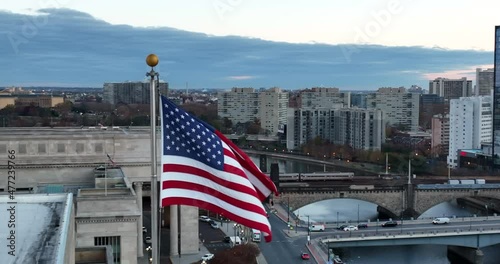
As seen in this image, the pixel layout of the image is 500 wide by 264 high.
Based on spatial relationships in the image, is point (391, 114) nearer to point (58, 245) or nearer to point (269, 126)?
point (269, 126)

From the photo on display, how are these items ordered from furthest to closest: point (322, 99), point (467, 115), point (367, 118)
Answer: point (322, 99)
point (367, 118)
point (467, 115)

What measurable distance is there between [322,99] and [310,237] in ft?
222

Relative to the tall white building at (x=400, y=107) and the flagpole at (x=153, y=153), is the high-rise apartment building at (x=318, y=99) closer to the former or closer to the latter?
the tall white building at (x=400, y=107)

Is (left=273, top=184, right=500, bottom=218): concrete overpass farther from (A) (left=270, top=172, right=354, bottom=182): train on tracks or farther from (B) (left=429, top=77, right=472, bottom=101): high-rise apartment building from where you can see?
(B) (left=429, top=77, right=472, bottom=101): high-rise apartment building

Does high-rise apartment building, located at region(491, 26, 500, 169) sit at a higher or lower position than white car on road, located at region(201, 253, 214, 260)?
higher

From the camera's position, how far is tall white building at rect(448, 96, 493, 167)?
189ft

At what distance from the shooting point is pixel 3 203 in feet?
20.1

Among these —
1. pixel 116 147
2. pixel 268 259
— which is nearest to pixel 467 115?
pixel 268 259

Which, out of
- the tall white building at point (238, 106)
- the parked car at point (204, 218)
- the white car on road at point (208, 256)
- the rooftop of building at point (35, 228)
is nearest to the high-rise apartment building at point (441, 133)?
the tall white building at point (238, 106)

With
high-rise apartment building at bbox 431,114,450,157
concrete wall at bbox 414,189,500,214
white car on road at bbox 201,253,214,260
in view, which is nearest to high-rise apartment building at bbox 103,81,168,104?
high-rise apartment building at bbox 431,114,450,157

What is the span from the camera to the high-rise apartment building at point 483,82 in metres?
90.9

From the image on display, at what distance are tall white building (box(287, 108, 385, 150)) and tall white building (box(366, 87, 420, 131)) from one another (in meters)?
15.6

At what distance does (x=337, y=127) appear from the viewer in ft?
234

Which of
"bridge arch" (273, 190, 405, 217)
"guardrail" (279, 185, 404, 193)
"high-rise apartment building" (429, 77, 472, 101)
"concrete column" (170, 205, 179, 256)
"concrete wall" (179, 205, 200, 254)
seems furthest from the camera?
"high-rise apartment building" (429, 77, 472, 101)
